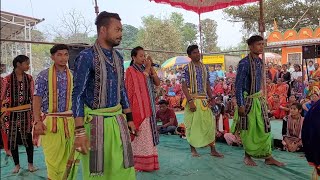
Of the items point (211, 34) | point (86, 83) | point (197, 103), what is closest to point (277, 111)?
point (197, 103)

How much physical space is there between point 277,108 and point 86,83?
26.5 ft

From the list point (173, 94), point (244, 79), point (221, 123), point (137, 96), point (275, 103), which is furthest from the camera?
point (173, 94)

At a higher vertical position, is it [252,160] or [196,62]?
[196,62]

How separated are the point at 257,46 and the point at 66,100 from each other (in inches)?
103

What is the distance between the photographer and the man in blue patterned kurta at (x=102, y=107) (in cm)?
271

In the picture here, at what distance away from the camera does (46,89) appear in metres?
3.82

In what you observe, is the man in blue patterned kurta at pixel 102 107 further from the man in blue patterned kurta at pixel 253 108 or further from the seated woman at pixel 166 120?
the seated woman at pixel 166 120

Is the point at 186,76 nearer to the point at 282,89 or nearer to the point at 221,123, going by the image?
the point at 221,123

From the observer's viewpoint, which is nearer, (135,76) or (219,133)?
(135,76)

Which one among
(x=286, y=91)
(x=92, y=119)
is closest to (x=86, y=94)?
(x=92, y=119)

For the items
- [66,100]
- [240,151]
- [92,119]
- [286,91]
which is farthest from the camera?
[286,91]

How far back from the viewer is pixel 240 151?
5938 millimetres

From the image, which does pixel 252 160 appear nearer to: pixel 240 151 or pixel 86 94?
pixel 240 151

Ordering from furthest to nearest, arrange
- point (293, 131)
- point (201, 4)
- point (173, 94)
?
point (173, 94) → point (201, 4) → point (293, 131)
